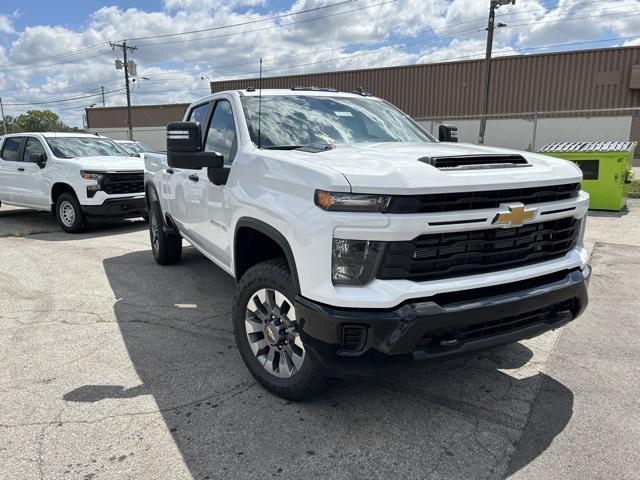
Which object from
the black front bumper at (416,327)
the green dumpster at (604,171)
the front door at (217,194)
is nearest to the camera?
the black front bumper at (416,327)

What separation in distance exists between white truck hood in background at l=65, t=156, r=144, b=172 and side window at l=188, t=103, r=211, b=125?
417 cm

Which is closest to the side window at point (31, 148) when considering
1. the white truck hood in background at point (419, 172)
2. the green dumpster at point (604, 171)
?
the white truck hood in background at point (419, 172)

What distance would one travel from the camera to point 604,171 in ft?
32.5

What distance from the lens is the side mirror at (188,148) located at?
11.2ft

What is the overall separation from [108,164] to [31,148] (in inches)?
80.6

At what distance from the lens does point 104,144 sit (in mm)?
10234

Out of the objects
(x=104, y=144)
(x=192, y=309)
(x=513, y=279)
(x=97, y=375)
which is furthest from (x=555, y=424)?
(x=104, y=144)

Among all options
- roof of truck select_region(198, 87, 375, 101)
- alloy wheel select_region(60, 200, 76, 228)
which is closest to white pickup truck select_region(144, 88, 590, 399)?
roof of truck select_region(198, 87, 375, 101)

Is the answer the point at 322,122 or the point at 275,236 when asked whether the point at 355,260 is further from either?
the point at 322,122

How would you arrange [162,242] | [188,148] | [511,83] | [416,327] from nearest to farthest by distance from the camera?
[416,327], [188,148], [162,242], [511,83]

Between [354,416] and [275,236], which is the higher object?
[275,236]

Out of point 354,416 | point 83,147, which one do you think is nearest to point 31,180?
point 83,147

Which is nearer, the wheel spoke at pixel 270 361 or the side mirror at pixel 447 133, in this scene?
the wheel spoke at pixel 270 361

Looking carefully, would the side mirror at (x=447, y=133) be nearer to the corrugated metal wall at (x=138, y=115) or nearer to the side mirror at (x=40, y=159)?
the side mirror at (x=40, y=159)
